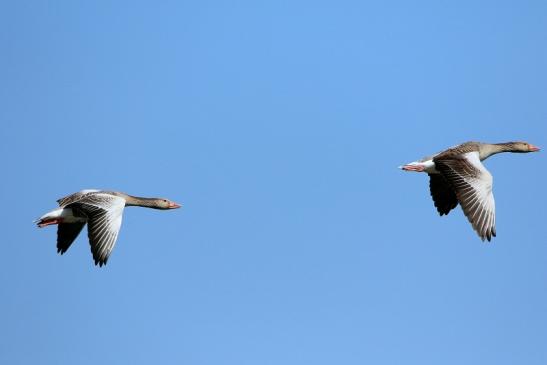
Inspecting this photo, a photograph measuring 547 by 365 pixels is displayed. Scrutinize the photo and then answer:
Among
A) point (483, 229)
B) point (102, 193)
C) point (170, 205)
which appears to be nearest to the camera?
point (483, 229)

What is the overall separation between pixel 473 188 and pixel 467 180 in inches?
13.2

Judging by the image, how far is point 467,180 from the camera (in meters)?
27.8

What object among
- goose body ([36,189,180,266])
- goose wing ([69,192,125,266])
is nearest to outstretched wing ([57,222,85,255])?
goose body ([36,189,180,266])

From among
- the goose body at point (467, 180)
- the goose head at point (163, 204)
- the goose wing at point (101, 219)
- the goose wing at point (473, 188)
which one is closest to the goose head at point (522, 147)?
the goose body at point (467, 180)

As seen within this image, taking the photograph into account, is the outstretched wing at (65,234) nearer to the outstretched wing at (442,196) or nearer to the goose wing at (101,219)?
the goose wing at (101,219)

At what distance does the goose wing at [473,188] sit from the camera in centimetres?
2706

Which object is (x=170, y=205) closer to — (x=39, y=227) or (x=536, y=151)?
(x=39, y=227)

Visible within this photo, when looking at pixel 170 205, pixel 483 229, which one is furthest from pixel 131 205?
pixel 483 229

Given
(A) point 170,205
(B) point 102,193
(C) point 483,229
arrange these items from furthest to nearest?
(A) point 170,205 → (B) point 102,193 → (C) point 483,229

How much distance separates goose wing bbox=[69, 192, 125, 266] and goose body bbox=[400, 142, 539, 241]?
7112 mm

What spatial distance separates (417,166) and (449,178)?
58.4 inches

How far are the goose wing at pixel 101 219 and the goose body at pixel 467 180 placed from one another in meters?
7.11

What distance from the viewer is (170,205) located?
3198 cm

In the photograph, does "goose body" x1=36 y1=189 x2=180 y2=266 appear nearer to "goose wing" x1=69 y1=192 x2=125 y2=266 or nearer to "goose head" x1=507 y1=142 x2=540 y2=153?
"goose wing" x1=69 y1=192 x2=125 y2=266
